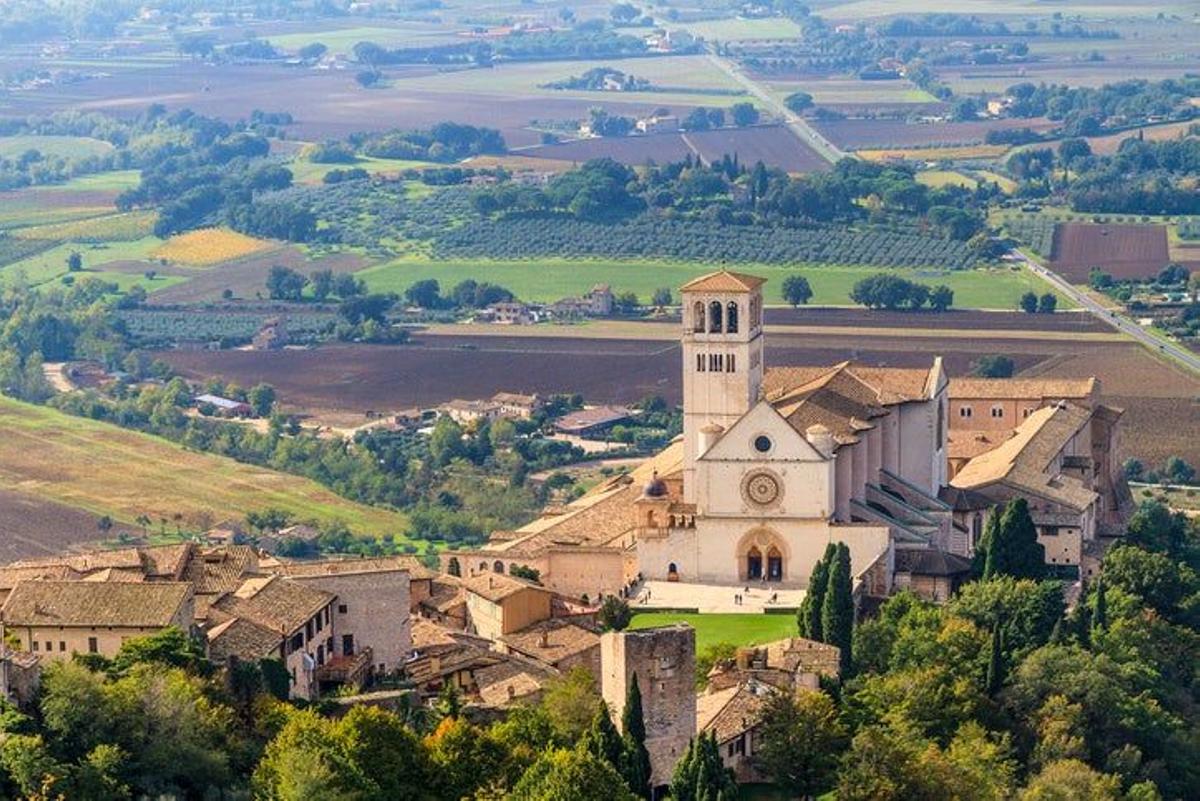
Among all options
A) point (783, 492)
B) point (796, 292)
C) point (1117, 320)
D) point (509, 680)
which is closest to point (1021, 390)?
point (783, 492)

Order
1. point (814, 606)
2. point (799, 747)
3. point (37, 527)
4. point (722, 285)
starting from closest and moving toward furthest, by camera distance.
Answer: point (799, 747), point (814, 606), point (722, 285), point (37, 527)

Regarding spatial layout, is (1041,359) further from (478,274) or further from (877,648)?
(877,648)

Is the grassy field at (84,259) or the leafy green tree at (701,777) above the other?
the leafy green tree at (701,777)

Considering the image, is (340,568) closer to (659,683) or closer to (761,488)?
(659,683)

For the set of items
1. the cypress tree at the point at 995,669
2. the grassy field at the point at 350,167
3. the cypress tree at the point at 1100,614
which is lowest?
the grassy field at the point at 350,167

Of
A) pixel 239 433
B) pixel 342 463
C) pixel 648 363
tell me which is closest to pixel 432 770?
pixel 342 463

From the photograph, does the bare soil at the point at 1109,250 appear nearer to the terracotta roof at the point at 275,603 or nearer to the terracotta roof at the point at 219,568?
the terracotta roof at the point at 219,568

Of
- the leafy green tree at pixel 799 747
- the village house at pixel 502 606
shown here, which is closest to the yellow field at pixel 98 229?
the village house at pixel 502 606
